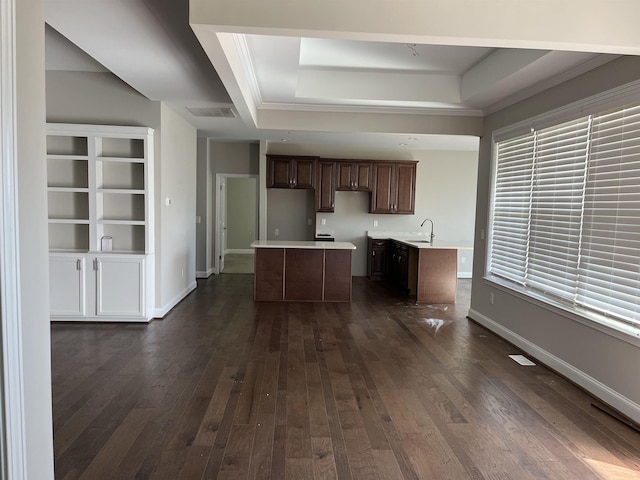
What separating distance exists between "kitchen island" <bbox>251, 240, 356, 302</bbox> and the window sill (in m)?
2.27

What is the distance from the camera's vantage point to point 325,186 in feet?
25.2

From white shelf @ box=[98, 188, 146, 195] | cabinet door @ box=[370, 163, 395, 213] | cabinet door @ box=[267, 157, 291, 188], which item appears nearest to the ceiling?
white shelf @ box=[98, 188, 146, 195]

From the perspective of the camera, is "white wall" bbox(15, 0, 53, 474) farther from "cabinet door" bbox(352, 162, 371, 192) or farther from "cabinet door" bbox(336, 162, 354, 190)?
"cabinet door" bbox(352, 162, 371, 192)

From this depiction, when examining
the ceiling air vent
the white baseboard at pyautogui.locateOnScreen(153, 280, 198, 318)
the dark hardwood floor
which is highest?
the ceiling air vent

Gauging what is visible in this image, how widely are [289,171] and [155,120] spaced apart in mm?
3170

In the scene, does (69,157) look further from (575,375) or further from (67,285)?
(575,375)

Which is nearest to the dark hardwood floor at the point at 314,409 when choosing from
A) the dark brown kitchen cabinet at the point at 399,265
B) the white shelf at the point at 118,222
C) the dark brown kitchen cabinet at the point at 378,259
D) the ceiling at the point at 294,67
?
the white shelf at the point at 118,222

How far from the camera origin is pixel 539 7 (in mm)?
2314

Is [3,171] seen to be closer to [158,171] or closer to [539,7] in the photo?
[539,7]

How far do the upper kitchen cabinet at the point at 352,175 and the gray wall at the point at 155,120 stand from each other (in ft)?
10.1

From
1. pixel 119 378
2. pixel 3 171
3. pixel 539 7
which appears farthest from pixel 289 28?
pixel 119 378

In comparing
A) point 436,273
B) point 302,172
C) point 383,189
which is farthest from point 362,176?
point 436,273

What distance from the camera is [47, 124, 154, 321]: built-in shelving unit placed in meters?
4.53

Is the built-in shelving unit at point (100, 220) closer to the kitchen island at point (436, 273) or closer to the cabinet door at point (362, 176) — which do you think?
the kitchen island at point (436, 273)
